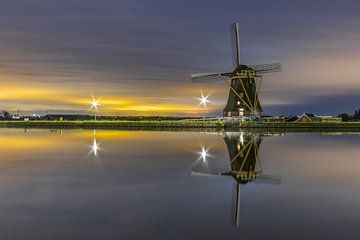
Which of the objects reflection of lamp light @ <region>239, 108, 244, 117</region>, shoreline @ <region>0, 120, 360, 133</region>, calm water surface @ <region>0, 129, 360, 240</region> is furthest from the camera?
shoreline @ <region>0, 120, 360, 133</region>

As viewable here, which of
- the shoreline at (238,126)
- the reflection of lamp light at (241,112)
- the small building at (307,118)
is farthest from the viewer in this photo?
the small building at (307,118)

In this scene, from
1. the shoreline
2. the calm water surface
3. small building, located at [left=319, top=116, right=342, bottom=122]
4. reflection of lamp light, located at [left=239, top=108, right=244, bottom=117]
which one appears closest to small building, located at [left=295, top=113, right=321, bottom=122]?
small building, located at [left=319, top=116, right=342, bottom=122]

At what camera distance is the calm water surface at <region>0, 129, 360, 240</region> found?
856cm

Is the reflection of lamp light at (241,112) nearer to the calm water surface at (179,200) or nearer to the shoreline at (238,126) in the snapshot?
the shoreline at (238,126)

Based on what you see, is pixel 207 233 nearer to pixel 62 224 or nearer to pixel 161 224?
pixel 161 224

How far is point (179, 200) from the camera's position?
11.7 metres

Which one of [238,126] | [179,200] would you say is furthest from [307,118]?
[179,200]

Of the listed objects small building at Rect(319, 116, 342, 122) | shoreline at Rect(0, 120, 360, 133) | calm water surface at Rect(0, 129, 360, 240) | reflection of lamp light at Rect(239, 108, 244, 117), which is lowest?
calm water surface at Rect(0, 129, 360, 240)

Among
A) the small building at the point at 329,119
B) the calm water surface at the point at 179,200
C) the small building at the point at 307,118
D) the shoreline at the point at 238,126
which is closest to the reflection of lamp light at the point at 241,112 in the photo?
the shoreline at the point at 238,126

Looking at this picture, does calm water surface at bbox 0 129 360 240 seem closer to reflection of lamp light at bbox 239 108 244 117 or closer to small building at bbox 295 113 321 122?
reflection of lamp light at bbox 239 108 244 117

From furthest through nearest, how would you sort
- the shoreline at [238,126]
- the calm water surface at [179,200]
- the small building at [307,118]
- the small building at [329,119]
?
1. the small building at [329,119]
2. the small building at [307,118]
3. the shoreline at [238,126]
4. the calm water surface at [179,200]

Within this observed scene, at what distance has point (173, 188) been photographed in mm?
13711

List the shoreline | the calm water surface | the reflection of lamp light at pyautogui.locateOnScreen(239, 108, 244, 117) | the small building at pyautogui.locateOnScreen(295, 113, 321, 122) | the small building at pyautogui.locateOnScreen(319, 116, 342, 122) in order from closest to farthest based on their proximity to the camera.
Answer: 1. the calm water surface
2. the reflection of lamp light at pyautogui.locateOnScreen(239, 108, 244, 117)
3. the shoreline
4. the small building at pyautogui.locateOnScreen(295, 113, 321, 122)
5. the small building at pyautogui.locateOnScreen(319, 116, 342, 122)

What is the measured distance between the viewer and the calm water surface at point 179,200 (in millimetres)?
8562
